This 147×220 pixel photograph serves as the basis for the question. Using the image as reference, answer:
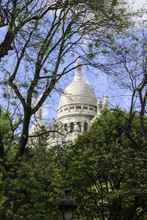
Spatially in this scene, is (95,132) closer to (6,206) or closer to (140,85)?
(140,85)

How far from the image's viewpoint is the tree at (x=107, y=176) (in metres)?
24.7

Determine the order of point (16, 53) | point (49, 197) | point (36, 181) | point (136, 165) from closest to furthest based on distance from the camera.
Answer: point (16, 53), point (36, 181), point (49, 197), point (136, 165)

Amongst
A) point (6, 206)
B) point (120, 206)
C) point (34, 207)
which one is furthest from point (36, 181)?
point (120, 206)

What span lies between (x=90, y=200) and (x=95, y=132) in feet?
20.3

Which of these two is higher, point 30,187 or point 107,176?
point 107,176

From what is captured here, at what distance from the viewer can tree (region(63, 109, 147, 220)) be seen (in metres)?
24.7

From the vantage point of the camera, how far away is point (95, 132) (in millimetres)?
33938

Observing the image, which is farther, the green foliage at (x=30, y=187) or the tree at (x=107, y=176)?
the tree at (x=107, y=176)

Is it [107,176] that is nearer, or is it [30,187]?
[30,187]

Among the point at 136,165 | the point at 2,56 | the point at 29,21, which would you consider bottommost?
the point at 136,165

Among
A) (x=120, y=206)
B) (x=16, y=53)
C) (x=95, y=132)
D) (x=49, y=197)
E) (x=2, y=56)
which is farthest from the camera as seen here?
(x=95, y=132)

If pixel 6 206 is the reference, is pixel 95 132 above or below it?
above

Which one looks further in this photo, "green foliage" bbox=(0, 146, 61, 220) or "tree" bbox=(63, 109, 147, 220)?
"tree" bbox=(63, 109, 147, 220)

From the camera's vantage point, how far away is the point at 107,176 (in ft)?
91.5
